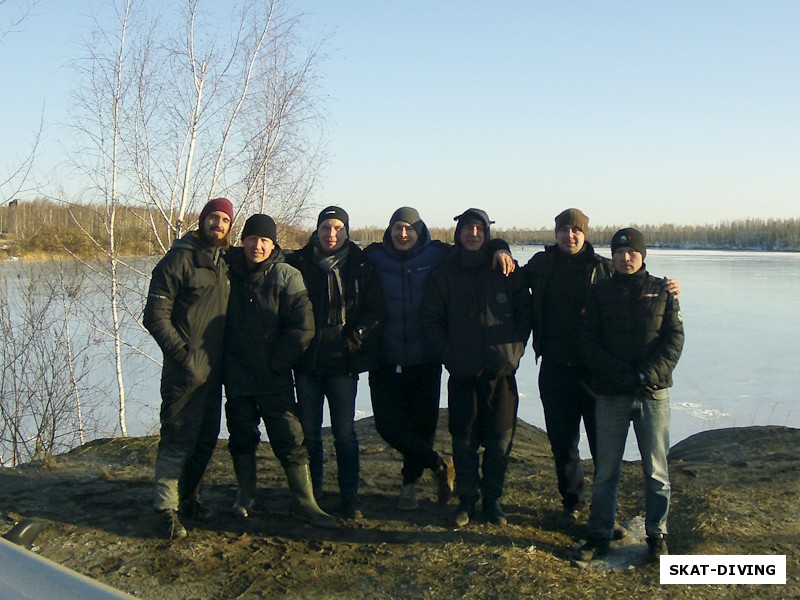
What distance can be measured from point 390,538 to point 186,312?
1742 mm

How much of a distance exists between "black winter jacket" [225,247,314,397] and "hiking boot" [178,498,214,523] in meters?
0.78

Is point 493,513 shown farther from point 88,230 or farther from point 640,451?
point 88,230

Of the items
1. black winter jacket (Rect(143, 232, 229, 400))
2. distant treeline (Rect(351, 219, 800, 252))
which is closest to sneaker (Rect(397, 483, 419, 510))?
black winter jacket (Rect(143, 232, 229, 400))

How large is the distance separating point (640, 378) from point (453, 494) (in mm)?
1645

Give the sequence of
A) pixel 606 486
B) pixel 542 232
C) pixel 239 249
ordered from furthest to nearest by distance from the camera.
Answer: pixel 542 232 < pixel 239 249 < pixel 606 486

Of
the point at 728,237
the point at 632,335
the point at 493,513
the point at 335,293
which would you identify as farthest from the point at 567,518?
the point at 728,237

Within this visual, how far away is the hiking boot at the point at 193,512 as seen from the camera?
4375 mm

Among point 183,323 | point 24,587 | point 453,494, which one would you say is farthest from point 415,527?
point 24,587

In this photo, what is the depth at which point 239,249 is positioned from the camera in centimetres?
426

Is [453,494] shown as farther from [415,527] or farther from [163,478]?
[163,478]

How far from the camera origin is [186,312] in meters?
4.00

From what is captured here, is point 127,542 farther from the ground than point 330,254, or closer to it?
closer to it

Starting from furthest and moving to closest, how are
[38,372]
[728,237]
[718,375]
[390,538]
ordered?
1. [728,237]
2. [718,375]
3. [38,372]
4. [390,538]

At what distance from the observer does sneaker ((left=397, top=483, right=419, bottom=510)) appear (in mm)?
4605
